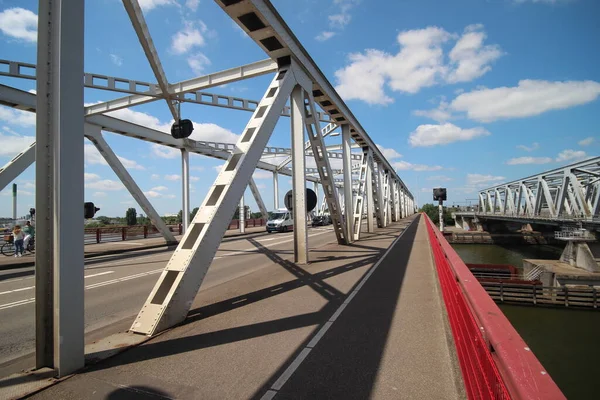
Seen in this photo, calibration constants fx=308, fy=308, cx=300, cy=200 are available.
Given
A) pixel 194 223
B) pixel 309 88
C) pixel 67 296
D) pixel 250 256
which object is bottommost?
pixel 250 256

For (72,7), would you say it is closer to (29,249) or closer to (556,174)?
(29,249)

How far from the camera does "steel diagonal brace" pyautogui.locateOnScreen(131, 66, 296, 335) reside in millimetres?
4961

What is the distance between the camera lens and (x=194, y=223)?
5895mm

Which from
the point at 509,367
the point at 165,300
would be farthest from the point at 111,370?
the point at 509,367

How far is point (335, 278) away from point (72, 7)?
23.9ft

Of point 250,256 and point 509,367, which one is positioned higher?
point 509,367

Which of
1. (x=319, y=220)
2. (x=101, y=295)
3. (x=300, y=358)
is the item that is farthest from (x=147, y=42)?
(x=319, y=220)

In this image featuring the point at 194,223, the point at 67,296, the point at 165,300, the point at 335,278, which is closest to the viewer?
the point at 67,296

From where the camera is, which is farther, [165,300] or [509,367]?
[165,300]

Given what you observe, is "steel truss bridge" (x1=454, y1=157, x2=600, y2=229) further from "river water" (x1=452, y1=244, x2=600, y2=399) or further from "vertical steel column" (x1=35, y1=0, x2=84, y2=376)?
"vertical steel column" (x1=35, y1=0, x2=84, y2=376)

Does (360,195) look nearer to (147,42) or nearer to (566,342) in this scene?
(566,342)

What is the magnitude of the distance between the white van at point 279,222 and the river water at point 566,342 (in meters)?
18.5

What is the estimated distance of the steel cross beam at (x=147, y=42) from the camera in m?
10.9

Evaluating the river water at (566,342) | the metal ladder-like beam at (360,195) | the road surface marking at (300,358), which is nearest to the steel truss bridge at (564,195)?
the river water at (566,342)
